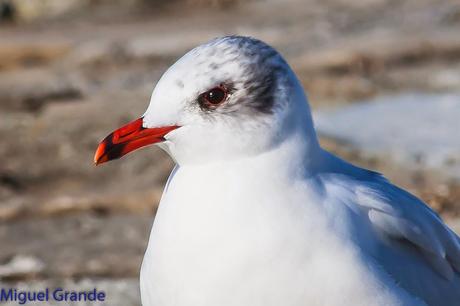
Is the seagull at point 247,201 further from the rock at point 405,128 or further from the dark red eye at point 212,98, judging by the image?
the rock at point 405,128

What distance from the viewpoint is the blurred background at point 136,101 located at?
5.48m

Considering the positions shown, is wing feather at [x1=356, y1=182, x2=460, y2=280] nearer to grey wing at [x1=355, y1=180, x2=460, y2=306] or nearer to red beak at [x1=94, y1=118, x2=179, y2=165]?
grey wing at [x1=355, y1=180, x2=460, y2=306]

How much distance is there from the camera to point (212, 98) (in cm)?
303

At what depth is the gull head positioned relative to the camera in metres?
3.02

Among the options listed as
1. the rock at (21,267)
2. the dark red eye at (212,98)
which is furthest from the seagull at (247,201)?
the rock at (21,267)

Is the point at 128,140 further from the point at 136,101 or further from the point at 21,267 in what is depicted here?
the point at 136,101

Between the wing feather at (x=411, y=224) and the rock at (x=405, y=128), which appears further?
the rock at (x=405, y=128)

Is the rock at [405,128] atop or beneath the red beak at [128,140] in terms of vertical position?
beneath

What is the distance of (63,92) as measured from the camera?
Answer: 794 cm

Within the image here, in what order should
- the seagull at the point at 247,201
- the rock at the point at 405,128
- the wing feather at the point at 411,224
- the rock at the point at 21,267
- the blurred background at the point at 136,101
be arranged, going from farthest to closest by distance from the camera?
the rock at the point at 405,128 < the blurred background at the point at 136,101 < the rock at the point at 21,267 < the wing feather at the point at 411,224 < the seagull at the point at 247,201

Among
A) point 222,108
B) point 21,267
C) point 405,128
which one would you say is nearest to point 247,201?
point 222,108

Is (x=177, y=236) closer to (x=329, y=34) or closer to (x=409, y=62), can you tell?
(x=409, y=62)

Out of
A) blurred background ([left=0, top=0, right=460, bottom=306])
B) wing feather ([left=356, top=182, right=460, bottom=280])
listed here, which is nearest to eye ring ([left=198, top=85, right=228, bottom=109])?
wing feather ([left=356, top=182, right=460, bottom=280])

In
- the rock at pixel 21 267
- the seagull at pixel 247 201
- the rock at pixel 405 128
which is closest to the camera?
the seagull at pixel 247 201
